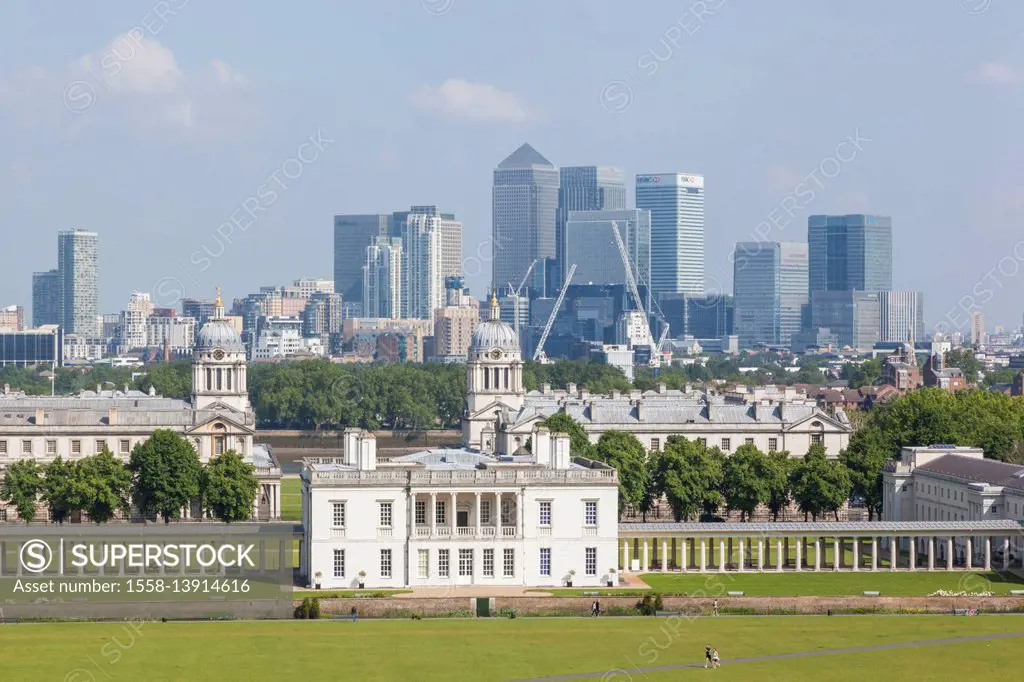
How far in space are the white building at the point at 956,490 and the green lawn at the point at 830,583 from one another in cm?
389

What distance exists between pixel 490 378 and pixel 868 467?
41037 mm

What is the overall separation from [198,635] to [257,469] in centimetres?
4732

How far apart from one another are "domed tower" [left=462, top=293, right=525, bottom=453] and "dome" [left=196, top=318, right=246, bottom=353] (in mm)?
17306

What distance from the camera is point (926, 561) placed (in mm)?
99812

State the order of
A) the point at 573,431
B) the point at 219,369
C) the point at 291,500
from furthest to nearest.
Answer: the point at 219,369 < the point at 291,500 < the point at 573,431

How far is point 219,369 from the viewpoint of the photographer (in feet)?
471

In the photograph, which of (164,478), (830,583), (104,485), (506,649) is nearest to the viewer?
(506,649)

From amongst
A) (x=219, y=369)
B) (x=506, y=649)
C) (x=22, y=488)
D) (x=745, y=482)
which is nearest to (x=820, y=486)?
(x=745, y=482)

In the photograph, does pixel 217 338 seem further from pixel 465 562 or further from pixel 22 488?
pixel 465 562

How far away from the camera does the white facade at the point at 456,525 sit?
89.7 m

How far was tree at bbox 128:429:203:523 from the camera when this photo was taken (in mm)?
109500

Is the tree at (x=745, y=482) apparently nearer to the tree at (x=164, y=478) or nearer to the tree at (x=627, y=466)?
the tree at (x=627, y=466)

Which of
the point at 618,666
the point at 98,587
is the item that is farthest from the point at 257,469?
the point at 618,666

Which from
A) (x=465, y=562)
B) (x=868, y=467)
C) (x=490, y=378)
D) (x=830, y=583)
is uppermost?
(x=490, y=378)
